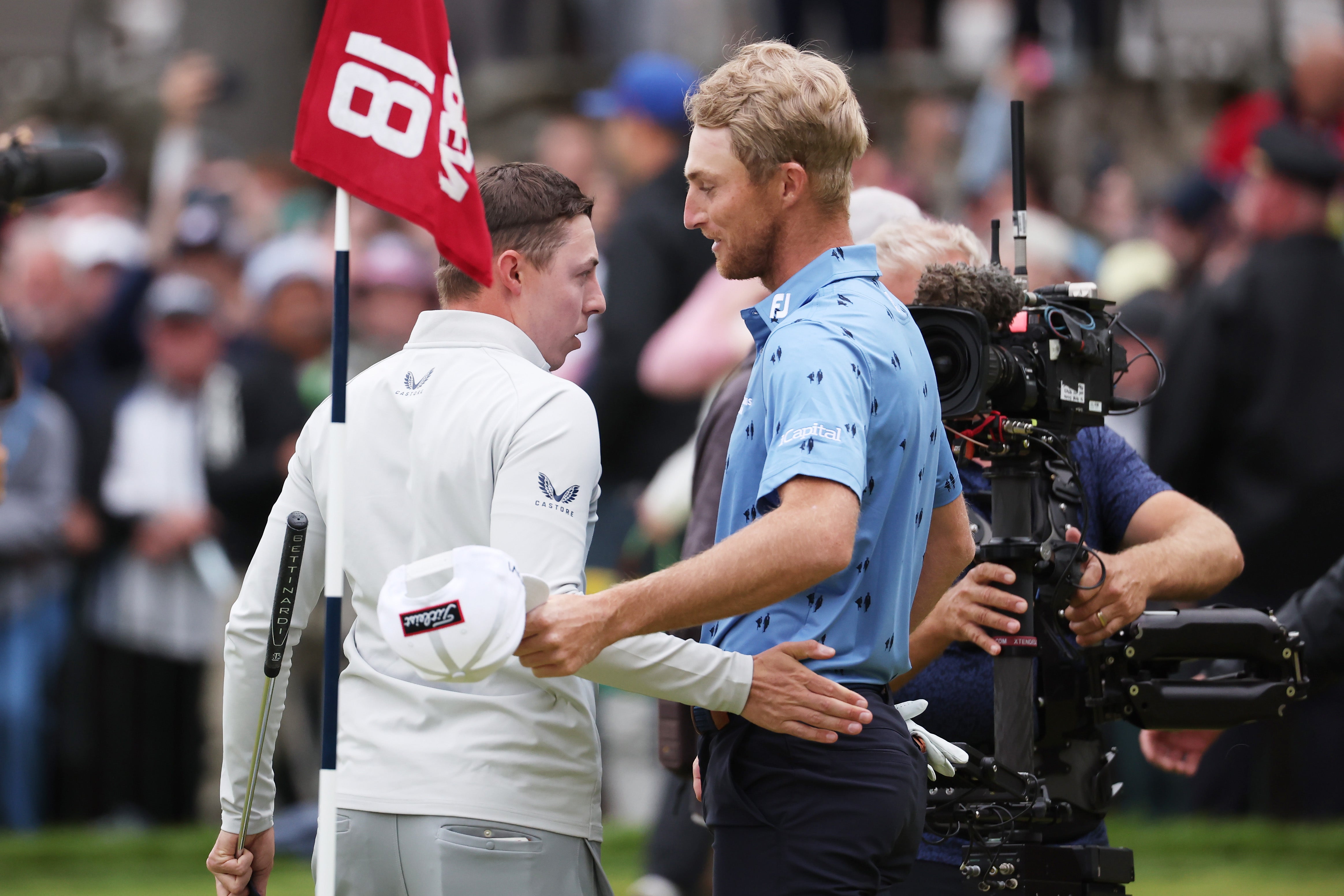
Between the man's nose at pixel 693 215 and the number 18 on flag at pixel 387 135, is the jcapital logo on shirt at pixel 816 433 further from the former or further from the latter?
the number 18 on flag at pixel 387 135

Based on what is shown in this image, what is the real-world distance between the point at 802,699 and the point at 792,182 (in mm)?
968

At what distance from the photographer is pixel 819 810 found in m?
3.29

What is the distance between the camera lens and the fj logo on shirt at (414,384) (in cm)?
339

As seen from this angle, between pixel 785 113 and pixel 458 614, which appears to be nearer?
pixel 458 614

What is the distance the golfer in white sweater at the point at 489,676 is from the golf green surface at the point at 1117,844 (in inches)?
162

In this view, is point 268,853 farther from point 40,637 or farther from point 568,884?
point 40,637

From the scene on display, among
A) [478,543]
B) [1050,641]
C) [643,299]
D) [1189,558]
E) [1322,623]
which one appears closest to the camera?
[478,543]

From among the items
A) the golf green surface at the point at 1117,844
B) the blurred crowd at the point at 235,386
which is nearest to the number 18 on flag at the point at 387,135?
the blurred crowd at the point at 235,386

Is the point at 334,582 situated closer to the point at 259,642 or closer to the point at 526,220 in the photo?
the point at 259,642

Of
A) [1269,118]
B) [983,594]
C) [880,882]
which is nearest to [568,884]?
[880,882]

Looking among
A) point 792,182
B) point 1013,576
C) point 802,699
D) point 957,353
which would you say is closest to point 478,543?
point 802,699

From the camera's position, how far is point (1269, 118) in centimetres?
1072

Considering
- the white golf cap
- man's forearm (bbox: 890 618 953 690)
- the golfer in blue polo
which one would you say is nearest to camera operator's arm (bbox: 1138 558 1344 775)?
man's forearm (bbox: 890 618 953 690)

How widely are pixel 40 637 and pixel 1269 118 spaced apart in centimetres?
742
